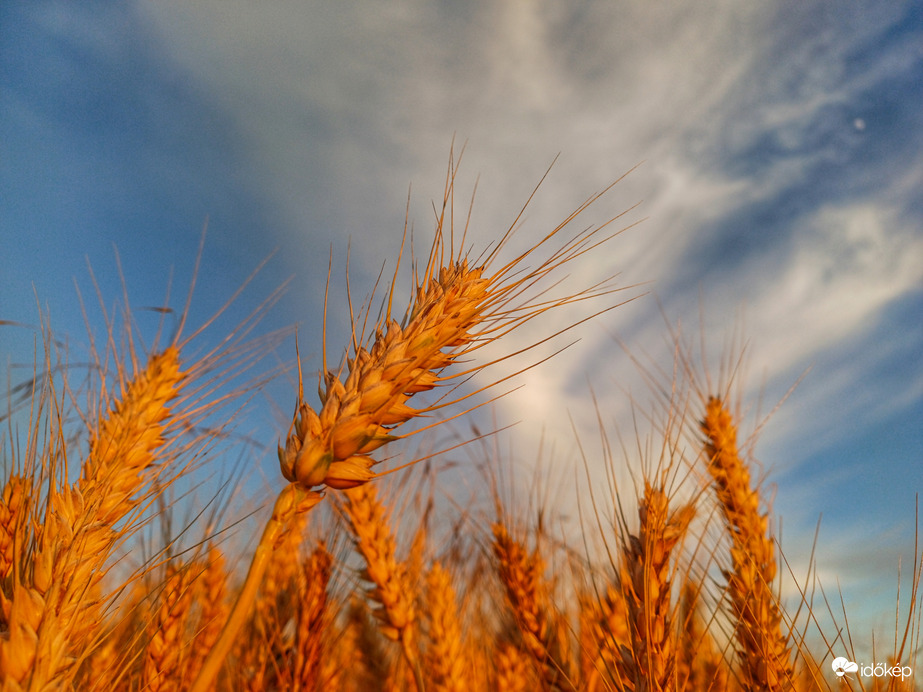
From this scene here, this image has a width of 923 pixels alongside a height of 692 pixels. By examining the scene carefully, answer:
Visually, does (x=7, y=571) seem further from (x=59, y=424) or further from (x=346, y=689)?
(x=346, y=689)

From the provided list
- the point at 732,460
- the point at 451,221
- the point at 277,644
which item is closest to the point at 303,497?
the point at 451,221

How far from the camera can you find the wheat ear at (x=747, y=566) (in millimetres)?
1806

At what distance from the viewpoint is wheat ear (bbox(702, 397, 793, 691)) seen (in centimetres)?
181

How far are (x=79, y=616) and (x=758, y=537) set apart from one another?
2369 mm

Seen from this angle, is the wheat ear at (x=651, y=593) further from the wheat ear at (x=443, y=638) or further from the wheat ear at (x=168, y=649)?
the wheat ear at (x=168, y=649)

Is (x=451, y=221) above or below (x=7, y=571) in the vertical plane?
above

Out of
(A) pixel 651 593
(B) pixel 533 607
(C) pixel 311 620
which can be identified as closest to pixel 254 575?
(A) pixel 651 593

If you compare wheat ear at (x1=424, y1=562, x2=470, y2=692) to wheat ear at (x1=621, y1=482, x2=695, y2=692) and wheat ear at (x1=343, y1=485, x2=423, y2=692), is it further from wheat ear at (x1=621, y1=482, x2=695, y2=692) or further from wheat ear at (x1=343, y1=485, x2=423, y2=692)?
wheat ear at (x1=621, y1=482, x2=695, y2=692)

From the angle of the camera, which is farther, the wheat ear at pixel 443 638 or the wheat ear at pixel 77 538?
the wheat ear at pixel 443 638

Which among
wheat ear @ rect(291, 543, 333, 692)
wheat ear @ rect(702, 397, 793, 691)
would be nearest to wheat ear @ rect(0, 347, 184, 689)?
wheat ear @ rect(291, 543, 333, 692)

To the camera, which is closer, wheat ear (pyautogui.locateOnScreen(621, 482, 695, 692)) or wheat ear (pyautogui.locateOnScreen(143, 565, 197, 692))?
wheat ear (pyautogui.locateOnScreen(621, 482, 695, 692))

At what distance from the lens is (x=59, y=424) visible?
5.18ft

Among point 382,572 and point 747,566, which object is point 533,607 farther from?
point 747,566

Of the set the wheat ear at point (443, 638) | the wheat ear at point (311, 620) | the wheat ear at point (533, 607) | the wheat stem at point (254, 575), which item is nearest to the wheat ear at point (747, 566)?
the wheat ear at point (533, 607)
